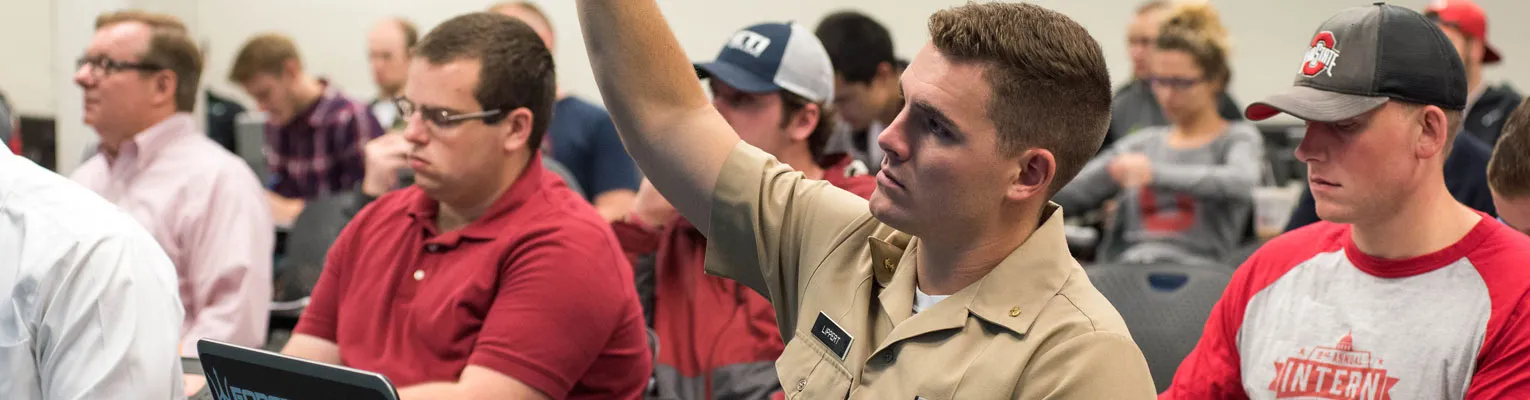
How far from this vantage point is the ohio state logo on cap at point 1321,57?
1883 mm

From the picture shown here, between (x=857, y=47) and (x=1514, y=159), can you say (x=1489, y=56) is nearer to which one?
(x=857, y=47)

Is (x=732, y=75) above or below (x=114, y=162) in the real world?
above

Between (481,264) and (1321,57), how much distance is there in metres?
1.28

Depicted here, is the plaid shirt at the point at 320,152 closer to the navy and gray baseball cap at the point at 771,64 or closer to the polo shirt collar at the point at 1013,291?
the navy and gray baseball cap at the point at 771,64

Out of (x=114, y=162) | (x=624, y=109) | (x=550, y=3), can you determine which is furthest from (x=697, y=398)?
(x=550, y=3)

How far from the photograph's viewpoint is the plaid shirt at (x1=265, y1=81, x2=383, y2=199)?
605 centimetres

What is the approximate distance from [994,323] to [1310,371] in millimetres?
756

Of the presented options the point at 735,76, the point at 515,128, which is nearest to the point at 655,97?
the point at 515,128

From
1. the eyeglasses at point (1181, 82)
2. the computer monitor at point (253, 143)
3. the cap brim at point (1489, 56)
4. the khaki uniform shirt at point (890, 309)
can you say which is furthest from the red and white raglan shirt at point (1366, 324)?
the computer monitor at point (253, 143)

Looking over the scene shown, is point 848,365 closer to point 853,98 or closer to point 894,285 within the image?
point 894,285

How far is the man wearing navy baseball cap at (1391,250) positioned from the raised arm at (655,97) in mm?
844

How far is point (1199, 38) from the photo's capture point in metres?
4.05

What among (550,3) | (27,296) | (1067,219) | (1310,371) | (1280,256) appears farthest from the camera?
(550,3)

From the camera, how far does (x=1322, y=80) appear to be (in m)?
1.88
